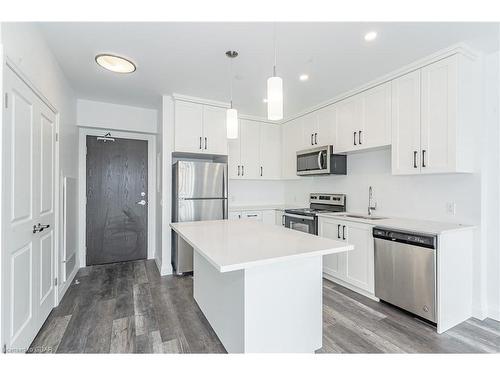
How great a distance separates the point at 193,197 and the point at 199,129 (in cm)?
101

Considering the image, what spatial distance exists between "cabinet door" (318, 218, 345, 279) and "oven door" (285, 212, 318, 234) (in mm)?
120

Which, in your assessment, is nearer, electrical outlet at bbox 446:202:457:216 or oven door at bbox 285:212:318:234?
electrical outlet at bbox 446:202:457:216

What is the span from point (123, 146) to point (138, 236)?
154 cm

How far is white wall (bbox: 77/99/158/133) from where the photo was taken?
3705 mm

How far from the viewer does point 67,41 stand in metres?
2.22

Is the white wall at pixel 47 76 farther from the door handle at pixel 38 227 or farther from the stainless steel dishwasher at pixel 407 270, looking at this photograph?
the stainless steel dishwasher at pixel 407 270

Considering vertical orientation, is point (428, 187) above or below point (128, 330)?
above

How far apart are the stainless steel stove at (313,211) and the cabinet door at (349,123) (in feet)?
2.72

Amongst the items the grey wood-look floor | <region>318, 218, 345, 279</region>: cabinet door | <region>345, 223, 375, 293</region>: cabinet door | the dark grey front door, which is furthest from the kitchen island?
the dark grey front door

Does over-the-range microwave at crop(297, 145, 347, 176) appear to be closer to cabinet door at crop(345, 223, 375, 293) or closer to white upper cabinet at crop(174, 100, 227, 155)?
cabinet door at crop(345, 223, 375, 293)

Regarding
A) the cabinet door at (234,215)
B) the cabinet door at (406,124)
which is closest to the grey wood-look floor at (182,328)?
the cabinet door at (234,215)
